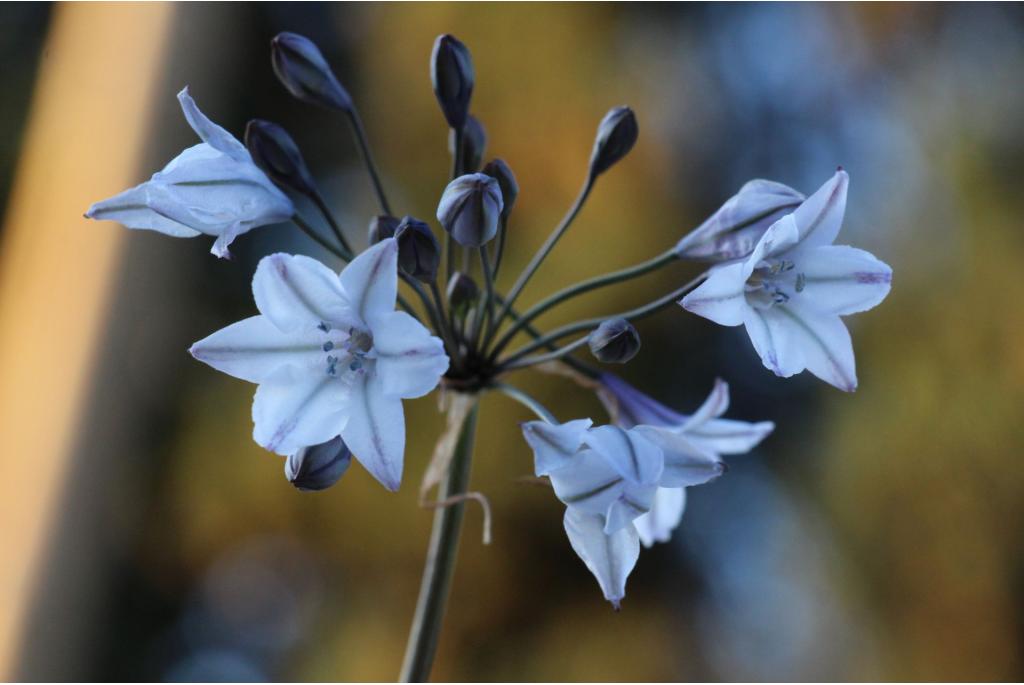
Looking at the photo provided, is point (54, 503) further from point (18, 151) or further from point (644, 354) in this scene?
point (644, 354)

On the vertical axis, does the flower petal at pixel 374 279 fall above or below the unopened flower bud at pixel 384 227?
below

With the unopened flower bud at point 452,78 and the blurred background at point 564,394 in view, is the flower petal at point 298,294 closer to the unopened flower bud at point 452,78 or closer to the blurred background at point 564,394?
the unopened flower bud at point 452,78

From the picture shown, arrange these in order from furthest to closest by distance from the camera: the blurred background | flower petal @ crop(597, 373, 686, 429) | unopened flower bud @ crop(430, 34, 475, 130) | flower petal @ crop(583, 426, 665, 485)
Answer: the blurred background
flower petal @ crop(597, 373, 686, 429)
unopened flower bud @ crop(430, 34, 475, 130)
flower petal @ crop(583, 426, 665, 485)

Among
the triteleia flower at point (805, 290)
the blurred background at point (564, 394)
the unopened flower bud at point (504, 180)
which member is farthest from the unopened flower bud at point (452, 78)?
the blurred background at point (564, 394)

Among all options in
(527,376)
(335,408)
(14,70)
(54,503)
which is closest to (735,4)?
(527,376)

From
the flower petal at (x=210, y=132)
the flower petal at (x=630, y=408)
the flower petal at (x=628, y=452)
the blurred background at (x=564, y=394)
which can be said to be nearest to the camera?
the flower petal at (x=628, y=452)

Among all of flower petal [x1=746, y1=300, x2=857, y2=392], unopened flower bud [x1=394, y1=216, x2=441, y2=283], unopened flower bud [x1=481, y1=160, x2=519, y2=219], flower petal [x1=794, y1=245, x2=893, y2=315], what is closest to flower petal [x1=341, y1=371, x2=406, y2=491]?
unopened flower bud [x1=394, y1=216, x2=441, y2=283]

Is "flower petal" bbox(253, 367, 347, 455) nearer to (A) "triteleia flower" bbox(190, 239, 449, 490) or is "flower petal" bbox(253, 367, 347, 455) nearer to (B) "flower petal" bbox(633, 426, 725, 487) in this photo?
(A) "triteleia flower" bbox(190, 239, 449, 490)
